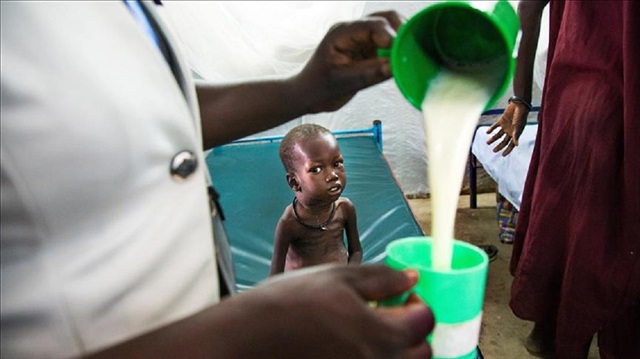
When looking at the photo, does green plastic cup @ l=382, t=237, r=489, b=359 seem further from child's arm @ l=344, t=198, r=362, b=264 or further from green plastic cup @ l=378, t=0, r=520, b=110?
child's arm @ l=344, t=198, r=362, b=264

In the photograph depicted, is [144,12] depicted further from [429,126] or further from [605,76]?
[605,76]

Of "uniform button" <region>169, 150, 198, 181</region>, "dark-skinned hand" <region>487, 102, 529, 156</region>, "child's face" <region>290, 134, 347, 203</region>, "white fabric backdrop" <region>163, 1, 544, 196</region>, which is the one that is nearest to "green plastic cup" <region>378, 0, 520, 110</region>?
"uniform button" <region>169, 150, 198, 181</region>

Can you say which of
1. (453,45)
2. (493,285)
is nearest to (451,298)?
(453,45)

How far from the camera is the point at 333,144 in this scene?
1628 millimetres

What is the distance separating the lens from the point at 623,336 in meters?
1.58

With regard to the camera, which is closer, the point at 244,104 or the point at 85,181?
the point at 85,181

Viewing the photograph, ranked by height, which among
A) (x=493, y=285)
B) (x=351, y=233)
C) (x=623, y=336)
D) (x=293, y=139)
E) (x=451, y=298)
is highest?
(x=451, y=298)

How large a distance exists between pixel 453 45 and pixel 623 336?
49.9 inches

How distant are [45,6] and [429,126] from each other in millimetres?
454

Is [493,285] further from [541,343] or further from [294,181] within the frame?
[294,181]

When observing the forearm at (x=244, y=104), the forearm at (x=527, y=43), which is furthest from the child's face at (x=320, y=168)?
the forearm at (x=244, y=104)

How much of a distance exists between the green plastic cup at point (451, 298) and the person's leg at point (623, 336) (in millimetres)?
1263

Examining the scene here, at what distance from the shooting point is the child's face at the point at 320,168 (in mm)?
1590

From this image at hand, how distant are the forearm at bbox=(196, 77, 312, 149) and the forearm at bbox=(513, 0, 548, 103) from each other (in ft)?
3.45
